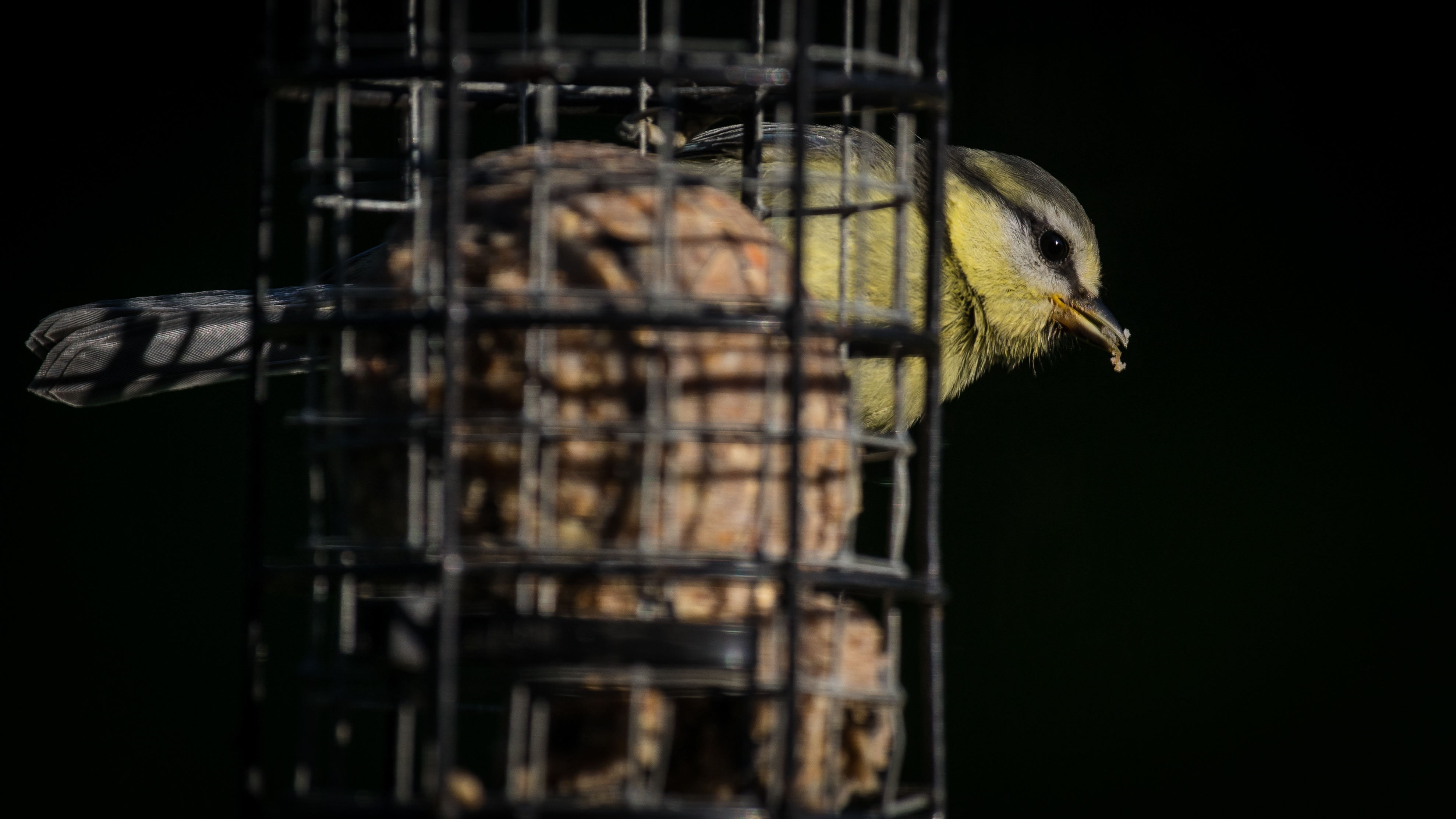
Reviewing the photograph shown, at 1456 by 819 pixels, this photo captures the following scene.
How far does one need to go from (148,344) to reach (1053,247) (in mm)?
2088

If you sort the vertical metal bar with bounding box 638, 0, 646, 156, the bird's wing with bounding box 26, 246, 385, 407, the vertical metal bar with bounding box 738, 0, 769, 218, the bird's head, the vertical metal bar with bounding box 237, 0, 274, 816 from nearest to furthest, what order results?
the vertical metal bar with bounding box 237, 0, 274, 816, the vertical metal bar with bounding box 738, 0, 769, 218, the vertical metal bar with bounding box 638, 0, 646, 156, the bird's wing with bounding box 26, 246, 385, 407, the bird's head

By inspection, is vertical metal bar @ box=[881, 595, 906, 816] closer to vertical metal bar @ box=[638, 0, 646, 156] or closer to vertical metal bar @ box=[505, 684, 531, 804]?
vertical metal bar @ box=[505, 684, 531, 804]

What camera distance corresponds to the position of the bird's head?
3938 millimetres

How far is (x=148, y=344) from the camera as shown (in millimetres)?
3213

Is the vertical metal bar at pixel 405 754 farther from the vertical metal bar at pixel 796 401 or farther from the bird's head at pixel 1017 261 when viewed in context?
the bird's head at pixel 1017 261

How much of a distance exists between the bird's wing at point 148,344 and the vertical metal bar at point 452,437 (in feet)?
3.42

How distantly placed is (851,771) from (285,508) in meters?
3.02

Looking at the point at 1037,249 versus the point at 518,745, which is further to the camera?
the point at 1037,249

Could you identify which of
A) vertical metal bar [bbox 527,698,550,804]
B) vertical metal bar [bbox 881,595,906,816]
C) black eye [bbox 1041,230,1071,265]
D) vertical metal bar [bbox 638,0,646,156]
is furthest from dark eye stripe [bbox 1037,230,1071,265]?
vertical metal bar [bbox 527,698,550,804]

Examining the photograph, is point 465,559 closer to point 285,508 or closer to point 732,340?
point 732,340

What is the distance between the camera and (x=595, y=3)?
491 centimetres

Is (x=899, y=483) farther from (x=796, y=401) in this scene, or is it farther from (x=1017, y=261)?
(x=1017, y=261)

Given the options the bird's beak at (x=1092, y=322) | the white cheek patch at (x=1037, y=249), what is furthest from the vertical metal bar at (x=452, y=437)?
the bird's beak at (x=1092, y=322)

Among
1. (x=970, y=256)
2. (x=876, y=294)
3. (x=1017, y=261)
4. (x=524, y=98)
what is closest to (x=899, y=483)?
(x=524, y=98)
